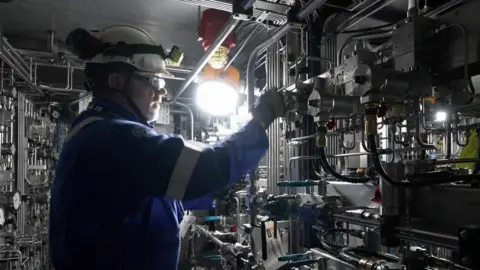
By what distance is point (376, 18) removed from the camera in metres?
2.27

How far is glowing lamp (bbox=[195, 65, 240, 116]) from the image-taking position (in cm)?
349

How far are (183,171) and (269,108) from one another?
447 mm

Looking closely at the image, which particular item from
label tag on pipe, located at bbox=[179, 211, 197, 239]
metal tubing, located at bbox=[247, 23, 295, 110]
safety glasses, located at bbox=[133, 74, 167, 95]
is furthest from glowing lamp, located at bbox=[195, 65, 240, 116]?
safety glasses, located at bbox=[133, 74, 167, 95]

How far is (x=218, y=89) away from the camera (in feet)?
11.7

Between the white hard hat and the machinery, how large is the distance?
0.28 m

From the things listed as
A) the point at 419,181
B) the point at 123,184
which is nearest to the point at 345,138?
the point at 419,181

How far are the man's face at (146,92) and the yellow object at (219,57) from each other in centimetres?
158

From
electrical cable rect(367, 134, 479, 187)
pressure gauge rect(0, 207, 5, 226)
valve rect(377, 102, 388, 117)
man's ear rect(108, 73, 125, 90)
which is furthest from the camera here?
pressure gauge rect(0, 207, 5, 226)

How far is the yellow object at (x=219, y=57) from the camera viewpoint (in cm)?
303

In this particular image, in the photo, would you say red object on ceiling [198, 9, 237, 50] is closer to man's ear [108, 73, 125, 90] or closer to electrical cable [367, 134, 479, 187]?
man's ear [108, 73, 125, 90]

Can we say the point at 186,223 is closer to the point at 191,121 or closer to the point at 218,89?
the point at 218,89

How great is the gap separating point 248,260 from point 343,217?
45.7 inches

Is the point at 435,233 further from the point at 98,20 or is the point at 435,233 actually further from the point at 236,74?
the point at 98,20

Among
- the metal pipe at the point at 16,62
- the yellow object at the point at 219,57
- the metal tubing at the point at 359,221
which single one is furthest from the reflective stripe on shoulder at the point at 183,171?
the metal pipe at the point at 16,62
